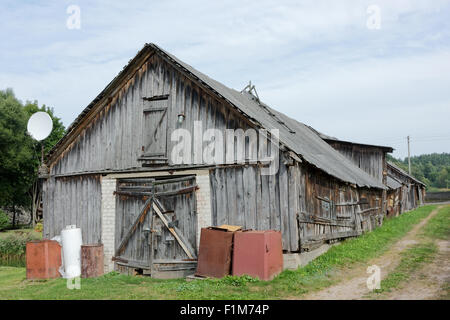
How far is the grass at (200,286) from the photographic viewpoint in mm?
8773

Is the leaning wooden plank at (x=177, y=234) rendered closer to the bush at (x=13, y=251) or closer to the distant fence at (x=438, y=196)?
the bush at (x=13, y=251)

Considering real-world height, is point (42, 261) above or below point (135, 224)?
below

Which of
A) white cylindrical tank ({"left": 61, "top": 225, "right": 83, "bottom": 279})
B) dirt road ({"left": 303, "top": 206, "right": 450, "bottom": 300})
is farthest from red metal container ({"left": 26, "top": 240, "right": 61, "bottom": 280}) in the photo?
dirt road ({"left": 303, "top": 206, "right": 450, "bottom": 300})

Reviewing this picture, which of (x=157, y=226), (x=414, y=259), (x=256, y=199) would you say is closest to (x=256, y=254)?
(x=256, y=199)

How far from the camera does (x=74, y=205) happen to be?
1432 cm

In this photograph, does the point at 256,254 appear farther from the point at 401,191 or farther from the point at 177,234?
the point at 401,191

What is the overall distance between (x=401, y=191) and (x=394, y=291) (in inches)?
1116

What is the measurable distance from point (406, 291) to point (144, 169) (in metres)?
8.25

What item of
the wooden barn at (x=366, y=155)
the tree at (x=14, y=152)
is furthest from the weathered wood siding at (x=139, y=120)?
the tree at (x=14, y=152)

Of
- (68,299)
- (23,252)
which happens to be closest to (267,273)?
(68,299)
